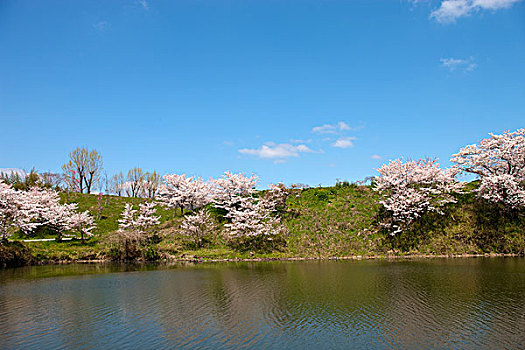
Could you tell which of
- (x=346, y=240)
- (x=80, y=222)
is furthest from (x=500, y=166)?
(x=80, y=222)

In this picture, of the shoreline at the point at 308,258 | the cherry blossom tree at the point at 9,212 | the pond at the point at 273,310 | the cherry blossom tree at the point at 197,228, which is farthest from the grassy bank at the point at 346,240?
the pond at the point at 273,310

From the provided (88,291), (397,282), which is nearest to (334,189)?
(397,282)

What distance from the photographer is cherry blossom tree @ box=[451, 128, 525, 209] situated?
39000 mm

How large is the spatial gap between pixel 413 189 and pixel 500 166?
10367 mm

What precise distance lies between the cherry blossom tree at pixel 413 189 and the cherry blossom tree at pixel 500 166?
9.29 ft

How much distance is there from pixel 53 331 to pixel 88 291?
28.3ft

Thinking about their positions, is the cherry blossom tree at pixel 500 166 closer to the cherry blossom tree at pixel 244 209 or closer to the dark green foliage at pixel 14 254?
the cherry blossom tree at pixel 244 209

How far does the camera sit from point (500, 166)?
41375 millimetres

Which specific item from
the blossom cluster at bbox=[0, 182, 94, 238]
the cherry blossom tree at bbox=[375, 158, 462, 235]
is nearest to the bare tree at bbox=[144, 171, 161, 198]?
the blossom cluster at bbox=[0, 182, 94, 238]

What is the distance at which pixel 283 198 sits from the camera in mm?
49969

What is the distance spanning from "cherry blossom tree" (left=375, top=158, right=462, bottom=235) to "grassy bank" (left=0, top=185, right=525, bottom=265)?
127 centimetres

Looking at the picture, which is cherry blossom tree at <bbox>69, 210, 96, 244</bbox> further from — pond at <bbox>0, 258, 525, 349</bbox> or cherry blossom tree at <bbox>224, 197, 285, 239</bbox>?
cherry blossom tree at <bbox>224, 197, 285, 239</bbox>

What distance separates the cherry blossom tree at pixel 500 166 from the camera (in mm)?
39000

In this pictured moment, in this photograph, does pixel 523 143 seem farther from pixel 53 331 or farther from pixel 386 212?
pixel 53 331
